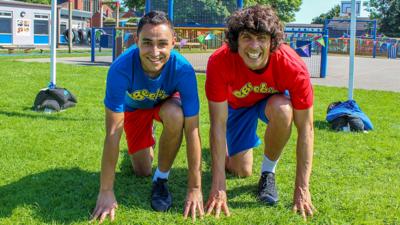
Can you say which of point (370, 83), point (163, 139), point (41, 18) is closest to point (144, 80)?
point (163, 139)

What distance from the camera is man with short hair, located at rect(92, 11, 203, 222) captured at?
310 centimetres

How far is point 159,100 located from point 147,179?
2.46 feet

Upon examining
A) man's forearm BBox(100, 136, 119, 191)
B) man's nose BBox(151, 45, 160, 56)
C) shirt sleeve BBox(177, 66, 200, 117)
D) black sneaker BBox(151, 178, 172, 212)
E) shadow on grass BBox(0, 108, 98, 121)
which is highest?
man's nose BBox(151, 45, 160, 56)

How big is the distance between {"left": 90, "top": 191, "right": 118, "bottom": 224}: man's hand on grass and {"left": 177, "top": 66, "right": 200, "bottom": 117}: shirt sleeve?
724mm

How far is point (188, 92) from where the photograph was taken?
322 centimetres

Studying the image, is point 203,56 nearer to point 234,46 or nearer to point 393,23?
point 234,46

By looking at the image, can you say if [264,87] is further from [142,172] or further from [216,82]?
[142,172]

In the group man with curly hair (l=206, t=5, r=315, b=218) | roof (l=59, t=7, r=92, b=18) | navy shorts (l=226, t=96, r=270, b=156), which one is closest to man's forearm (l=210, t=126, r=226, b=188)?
man with curly hair (l=206, t=5, r=315, b=218)

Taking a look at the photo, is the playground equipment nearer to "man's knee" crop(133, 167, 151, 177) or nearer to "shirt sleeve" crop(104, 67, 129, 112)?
"man's knee" crop(133, 167, 151, 177)

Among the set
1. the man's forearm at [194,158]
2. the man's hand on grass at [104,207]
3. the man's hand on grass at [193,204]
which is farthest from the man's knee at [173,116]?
the man's hand on grass at [104,207]

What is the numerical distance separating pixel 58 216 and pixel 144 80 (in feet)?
3.37

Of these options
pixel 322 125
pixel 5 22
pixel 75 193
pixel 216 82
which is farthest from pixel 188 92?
pixel 5 22

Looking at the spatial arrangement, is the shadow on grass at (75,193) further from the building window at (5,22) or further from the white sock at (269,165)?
the building window at (5,22)

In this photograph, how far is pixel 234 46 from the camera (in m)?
3.29
